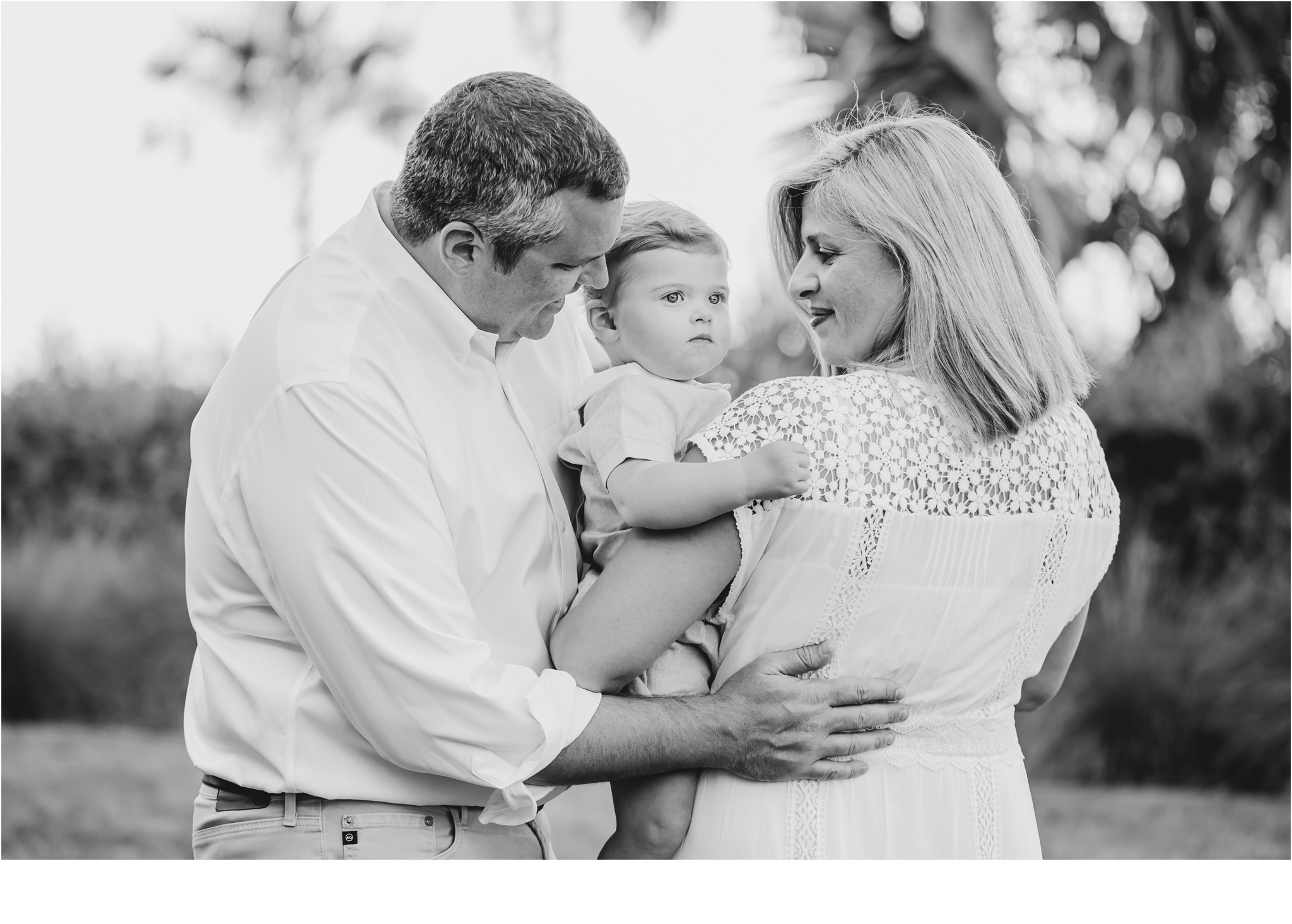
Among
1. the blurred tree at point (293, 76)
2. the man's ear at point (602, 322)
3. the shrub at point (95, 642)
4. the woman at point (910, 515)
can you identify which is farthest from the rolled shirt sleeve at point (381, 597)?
the blurred tree at point (293, 76)

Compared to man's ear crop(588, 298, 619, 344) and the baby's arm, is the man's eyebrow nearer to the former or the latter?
man's ear crop(588, 298, 619, 344)

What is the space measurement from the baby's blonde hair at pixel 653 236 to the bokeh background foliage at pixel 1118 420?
4.90 metres

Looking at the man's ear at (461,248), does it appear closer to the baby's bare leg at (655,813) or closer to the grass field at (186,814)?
the baby's bare leg at (655,813)

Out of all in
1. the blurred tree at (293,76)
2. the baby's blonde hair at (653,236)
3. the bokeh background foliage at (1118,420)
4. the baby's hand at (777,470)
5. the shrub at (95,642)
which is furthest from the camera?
the blurred tree at (293,76)

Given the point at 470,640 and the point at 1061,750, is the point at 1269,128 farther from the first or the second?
the point at 470,640

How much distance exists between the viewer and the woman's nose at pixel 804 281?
2.16m

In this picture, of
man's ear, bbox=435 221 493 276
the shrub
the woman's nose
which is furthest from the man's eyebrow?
the shrub

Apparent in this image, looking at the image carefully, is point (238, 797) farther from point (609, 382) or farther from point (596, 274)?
point (596, 274)

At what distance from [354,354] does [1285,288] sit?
31.9ft

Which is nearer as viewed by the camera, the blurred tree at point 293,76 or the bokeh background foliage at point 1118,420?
the bokeh background foliage at point 1118,420

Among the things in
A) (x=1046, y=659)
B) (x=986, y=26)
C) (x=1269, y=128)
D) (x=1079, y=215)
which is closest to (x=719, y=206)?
(x=986, y=26)

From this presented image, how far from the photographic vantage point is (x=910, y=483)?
1955mm

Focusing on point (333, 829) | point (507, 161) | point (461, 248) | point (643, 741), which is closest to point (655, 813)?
point (643, 741)

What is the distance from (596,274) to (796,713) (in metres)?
0.88
